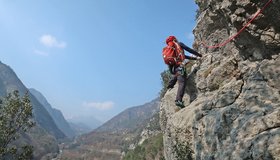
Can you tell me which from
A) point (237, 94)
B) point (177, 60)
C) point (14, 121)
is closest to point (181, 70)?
point (177, 60)

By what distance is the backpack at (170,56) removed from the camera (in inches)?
538

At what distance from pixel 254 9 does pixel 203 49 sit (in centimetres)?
589

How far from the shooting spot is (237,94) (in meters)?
9.60

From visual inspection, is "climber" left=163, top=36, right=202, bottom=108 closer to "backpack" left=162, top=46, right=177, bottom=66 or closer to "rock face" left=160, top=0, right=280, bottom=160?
"backpack" left=162, top=46, right=177, bottom=66

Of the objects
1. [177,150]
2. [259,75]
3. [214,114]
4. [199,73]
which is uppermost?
[199,73]

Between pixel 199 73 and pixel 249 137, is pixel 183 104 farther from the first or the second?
pixel 249 137

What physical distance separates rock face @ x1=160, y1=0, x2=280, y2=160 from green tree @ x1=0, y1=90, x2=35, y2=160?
584 inches

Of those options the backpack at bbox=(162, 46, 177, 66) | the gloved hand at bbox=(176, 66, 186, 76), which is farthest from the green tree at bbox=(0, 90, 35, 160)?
the gloved hand at bbox=(176, 66, 186, 76)

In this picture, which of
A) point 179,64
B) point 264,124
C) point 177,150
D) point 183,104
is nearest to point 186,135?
point 177,150

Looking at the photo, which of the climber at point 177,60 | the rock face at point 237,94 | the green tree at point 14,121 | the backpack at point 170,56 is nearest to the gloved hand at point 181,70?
the climber at point 177,60

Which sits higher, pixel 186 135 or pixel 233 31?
pixel 233 31

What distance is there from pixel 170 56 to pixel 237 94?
4588mm

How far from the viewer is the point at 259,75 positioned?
912 cm

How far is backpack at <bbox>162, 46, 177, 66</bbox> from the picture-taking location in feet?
44.8
